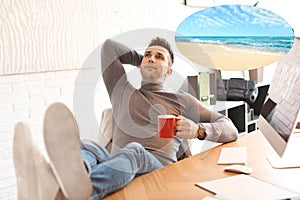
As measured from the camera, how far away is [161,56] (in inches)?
76.3

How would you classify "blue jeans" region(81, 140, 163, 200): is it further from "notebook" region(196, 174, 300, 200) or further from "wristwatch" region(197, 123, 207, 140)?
"wristwatch" region(197, 123, 207, 140)

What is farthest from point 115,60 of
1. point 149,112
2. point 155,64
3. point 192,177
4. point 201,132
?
point 192,177

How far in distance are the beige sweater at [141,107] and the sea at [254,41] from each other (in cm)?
47

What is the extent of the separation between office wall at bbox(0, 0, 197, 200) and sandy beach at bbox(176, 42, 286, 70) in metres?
0.64

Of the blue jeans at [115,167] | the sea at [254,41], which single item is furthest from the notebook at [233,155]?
the sea at [254,41]

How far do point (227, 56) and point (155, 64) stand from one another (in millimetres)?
565

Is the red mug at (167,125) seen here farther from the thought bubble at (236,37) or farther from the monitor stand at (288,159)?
the monitor stand at (288,159)

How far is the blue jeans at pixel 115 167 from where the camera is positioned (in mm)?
1049

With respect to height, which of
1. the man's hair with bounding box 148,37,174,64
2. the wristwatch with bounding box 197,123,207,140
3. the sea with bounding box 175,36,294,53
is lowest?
the wristwatch with bounding box 197,123,207,140

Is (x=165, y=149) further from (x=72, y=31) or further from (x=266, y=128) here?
(x=72, y=31)

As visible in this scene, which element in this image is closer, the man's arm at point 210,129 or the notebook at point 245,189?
the notebook at point 245,189

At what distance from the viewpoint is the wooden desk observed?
1.09 m

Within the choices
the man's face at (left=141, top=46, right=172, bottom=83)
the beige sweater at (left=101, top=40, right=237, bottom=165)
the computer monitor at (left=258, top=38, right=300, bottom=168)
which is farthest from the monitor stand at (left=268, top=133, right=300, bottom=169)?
the man's face at (left=141, top=46, right=172, bottom=83)

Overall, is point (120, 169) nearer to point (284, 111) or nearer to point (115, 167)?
point (115, 167)
